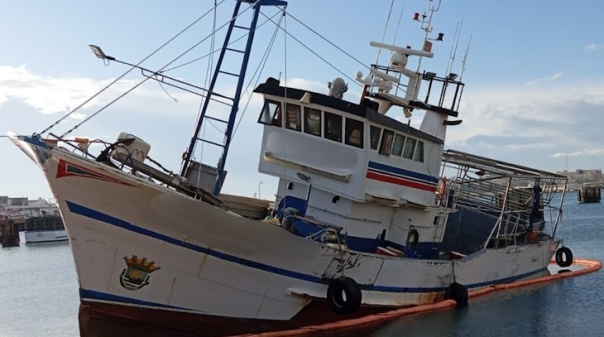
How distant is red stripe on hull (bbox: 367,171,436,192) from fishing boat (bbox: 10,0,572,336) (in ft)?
0.18

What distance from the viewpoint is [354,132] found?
1664 cm

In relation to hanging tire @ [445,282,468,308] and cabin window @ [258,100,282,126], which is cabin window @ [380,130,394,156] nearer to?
cabin window @ [258,100,282,126]

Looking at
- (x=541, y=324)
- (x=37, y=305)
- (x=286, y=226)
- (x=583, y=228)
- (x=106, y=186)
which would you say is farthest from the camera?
(x=583, y=228)

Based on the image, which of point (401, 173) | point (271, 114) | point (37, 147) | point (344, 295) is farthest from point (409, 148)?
point (37, 147)

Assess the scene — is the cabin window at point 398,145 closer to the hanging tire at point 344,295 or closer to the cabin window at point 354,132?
the cabin window at point 354,132

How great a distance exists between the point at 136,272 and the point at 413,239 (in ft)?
27.0

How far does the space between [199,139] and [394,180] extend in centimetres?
525

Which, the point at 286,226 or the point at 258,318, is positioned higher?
the point at 286,226

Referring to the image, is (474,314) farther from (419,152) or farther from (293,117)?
(293,117)

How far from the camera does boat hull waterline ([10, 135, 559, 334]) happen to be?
13117 mm

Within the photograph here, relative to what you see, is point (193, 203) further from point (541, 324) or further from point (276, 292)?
point (541, 324)

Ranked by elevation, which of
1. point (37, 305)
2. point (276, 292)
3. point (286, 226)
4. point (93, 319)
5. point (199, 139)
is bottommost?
point (37, 305)

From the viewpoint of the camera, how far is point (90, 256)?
13.5m

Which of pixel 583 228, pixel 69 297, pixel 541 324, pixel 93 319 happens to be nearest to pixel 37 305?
pixel 69 297
